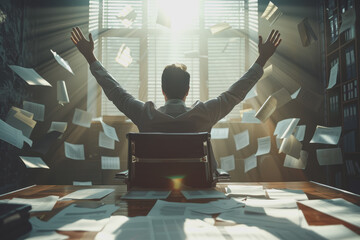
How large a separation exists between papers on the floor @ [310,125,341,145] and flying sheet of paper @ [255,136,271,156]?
1.69 ft

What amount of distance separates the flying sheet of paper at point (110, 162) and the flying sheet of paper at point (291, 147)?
1601 mm

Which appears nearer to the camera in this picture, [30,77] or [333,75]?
[30,77]

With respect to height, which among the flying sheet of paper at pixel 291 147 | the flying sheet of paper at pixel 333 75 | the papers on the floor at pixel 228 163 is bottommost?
the papers on the floor at pixel 228 163

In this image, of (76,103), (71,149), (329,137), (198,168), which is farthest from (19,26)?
(329,137)

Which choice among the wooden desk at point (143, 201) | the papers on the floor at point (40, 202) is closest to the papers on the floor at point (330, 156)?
the wooden desk at point (143, 201)

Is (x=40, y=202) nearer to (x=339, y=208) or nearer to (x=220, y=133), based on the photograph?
(x=339, y=208)

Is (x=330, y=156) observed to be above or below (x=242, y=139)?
below

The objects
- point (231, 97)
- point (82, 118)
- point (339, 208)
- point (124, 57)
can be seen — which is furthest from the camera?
point (124, 57)

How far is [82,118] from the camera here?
284cm

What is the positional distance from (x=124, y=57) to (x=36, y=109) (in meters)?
1.10

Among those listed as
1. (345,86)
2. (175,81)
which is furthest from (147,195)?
(345,86)

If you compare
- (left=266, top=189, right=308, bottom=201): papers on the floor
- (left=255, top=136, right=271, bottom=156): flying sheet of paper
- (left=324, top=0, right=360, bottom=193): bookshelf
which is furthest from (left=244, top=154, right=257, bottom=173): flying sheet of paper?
(left=266, top=189, right=308, bottom=201): papers on the floor

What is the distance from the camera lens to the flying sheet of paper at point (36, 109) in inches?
106

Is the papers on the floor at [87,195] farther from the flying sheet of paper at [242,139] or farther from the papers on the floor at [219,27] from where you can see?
the papers on the floor at [219,27]
